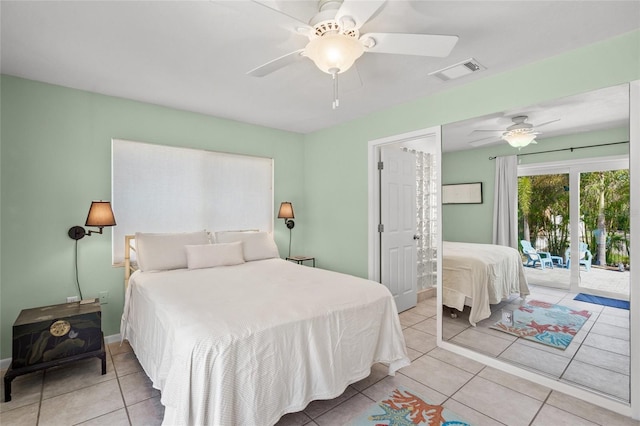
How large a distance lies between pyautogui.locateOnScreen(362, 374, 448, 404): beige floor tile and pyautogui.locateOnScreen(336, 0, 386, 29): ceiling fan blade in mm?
2442

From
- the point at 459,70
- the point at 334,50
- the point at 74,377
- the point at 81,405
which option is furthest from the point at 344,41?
the point at 74,377

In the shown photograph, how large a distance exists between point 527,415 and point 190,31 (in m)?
3.43

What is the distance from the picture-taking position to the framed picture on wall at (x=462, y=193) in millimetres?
3002

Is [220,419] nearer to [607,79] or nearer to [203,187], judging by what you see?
[203,187]

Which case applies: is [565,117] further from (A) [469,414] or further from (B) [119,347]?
(B) [119,347]

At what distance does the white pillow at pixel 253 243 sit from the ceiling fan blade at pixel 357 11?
2.68 metres

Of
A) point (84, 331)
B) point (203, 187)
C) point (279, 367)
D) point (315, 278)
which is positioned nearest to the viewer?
point (279, 367)

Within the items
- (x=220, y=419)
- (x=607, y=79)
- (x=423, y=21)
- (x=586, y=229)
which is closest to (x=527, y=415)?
(x=586, y=229)

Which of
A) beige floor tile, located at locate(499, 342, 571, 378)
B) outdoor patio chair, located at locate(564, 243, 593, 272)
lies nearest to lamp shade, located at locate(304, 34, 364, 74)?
outdoor patio chair, located at locate(564, 243, 593, 272)

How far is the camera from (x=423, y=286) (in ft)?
14.6

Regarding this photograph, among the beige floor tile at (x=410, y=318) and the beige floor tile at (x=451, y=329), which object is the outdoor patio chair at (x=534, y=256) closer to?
the beige floor tile at (x=451, y=329)

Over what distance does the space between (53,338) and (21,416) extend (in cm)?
53

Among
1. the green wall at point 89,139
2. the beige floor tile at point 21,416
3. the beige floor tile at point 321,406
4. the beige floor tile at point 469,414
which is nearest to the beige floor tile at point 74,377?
the beige floor tile at point 21,416

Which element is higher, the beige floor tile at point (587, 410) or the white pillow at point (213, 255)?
the white pillow at point (213, 255)
